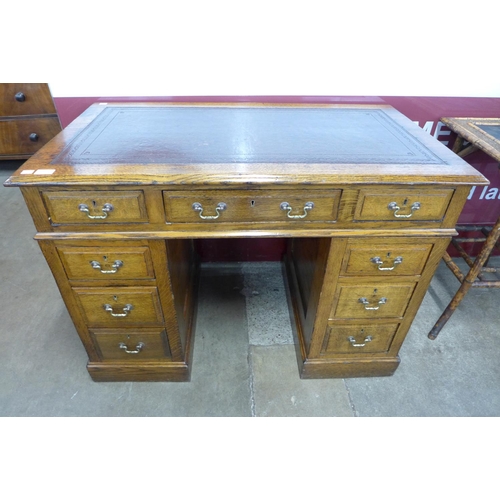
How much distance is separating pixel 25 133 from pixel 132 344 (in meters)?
2.21

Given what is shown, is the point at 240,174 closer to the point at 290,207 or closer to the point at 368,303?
the point at 290,207

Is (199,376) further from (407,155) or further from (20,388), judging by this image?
(407,155)

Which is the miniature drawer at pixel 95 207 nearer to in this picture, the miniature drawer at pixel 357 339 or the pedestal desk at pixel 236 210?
Answer: the pedestal desk at pixel 236 210

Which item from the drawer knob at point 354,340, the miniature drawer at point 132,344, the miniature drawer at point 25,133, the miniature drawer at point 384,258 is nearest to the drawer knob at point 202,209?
the miniature drawer at point 384,258

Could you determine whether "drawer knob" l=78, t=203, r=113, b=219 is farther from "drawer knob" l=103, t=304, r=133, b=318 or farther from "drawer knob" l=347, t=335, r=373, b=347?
"drawer knob" l=347, t=335, r=373, b=347

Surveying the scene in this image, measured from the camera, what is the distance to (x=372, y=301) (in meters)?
1.27

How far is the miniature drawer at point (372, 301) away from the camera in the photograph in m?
1.23

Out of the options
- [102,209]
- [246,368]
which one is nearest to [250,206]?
[102,209]

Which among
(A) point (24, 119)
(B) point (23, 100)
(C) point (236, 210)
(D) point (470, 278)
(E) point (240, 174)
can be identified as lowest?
(D) point (470, 278)

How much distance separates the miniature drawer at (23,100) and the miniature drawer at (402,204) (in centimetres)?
233

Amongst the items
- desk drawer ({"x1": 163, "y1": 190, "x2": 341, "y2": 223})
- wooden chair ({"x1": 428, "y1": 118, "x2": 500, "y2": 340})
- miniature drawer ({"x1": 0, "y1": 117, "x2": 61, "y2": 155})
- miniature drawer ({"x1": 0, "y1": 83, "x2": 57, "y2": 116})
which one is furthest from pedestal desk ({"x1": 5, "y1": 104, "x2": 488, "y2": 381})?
miniature drawer ({"x1": 0, "y1": 117, "x2": 61, "y2": 155})

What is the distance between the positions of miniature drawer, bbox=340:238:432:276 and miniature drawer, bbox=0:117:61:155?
2.45 metres
